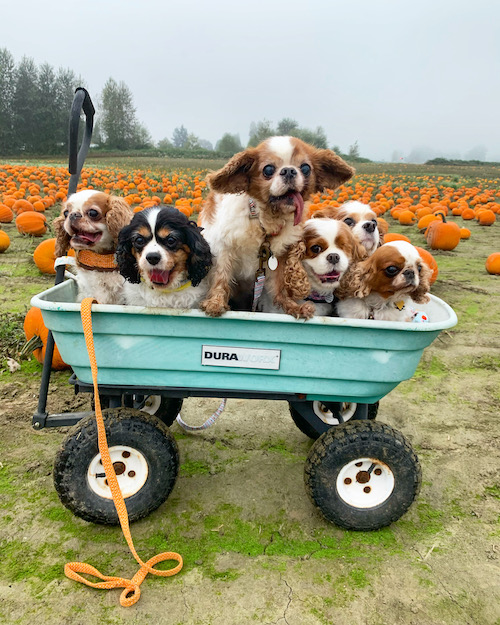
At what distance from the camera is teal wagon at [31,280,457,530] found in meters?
2.08

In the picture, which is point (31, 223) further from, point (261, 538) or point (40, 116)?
point (40, 116)

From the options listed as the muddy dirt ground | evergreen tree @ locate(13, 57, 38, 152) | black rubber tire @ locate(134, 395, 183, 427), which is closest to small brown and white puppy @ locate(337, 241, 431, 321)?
the muddy dirt ground

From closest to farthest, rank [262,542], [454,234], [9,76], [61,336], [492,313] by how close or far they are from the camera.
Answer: [61,336], [262,542], [492,313], [454,234], [9,76]

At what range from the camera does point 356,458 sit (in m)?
2.32

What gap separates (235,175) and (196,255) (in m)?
0.47

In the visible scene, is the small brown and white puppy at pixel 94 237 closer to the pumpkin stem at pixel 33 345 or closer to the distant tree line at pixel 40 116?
the pumpkin stem at pixel 33 345

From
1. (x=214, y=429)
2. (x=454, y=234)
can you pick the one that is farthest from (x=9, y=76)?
(x=214, y=429)

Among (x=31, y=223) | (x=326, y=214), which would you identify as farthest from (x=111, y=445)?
(x=31, y=223)

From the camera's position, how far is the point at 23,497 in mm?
2592

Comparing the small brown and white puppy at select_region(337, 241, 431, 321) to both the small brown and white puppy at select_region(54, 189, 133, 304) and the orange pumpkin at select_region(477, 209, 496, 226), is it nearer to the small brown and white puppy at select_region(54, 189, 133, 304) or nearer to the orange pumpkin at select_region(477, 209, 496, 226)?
the small brown and white puppy at select_region(54, 189, 133, 304)

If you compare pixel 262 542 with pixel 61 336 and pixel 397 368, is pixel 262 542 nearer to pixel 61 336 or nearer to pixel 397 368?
pixel 397 368

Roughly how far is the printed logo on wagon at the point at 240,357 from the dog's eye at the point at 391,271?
68 centimetres

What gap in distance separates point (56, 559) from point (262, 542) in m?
1.00

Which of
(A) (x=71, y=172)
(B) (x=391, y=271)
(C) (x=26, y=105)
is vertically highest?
(C) (x=26, y=105)
